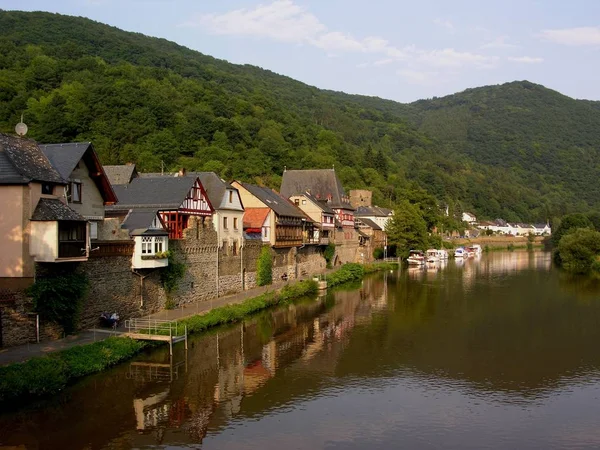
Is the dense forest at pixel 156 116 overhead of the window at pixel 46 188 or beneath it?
overhead

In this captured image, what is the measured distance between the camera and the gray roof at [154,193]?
3378cm

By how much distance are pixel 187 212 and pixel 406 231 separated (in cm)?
4911

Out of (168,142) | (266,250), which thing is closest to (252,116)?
(168,142)

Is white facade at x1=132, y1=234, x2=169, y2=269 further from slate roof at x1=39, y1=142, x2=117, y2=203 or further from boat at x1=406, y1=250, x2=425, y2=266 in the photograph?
boat at x1=406, y1=250, x2=425, y2=266

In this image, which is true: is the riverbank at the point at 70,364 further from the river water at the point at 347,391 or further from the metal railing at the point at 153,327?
the metal railing at the point at 153,327

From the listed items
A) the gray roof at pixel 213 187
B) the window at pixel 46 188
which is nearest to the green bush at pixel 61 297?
the window at pixel 46 188

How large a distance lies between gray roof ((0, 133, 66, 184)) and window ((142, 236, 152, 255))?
216 inches

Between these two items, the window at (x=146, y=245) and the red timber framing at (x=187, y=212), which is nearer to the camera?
the window at (x=146, y=245)

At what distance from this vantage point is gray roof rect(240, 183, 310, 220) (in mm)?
47066

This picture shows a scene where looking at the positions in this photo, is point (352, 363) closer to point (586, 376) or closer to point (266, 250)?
point (586, 376)

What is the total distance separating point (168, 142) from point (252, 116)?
31.4 metres

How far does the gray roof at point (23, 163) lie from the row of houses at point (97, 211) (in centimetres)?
4

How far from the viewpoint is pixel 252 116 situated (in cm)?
11862

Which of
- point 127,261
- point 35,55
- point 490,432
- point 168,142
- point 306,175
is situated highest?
point 35,55
